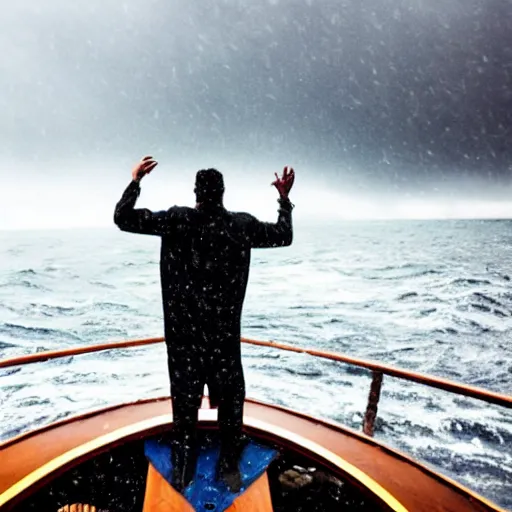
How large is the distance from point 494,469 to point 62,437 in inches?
264

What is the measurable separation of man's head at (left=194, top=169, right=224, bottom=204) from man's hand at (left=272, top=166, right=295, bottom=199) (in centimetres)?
30

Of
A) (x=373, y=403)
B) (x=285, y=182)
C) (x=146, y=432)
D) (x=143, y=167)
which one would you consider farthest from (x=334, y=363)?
(x=143, y=167)

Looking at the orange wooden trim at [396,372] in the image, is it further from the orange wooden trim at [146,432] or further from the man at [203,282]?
the man at [203,282]

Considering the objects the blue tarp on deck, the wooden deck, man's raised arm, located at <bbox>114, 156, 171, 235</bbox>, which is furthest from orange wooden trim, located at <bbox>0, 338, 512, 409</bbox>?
man's raised arm, located at <bbox>114, 156, 171, 235</bbox>

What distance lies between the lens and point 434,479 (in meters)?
1.99

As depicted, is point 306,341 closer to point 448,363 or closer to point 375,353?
point 375,353

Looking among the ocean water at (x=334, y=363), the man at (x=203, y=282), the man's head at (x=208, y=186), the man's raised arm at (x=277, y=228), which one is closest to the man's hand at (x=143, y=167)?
the man at (x=203, y=282)

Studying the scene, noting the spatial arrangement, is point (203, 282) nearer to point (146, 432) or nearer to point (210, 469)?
point (210, 469)

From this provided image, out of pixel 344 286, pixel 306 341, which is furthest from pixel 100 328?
pixel 344 286

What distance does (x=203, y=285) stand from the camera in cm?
168

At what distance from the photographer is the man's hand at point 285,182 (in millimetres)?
1863

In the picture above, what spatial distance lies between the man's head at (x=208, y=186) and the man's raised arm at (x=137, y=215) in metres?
0.17

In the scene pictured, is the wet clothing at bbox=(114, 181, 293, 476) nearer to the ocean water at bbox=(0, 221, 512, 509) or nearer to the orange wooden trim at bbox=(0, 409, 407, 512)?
the orange wooden trim at bbox=(0, 409, 407, 512)

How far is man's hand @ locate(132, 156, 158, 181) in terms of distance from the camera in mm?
1625
